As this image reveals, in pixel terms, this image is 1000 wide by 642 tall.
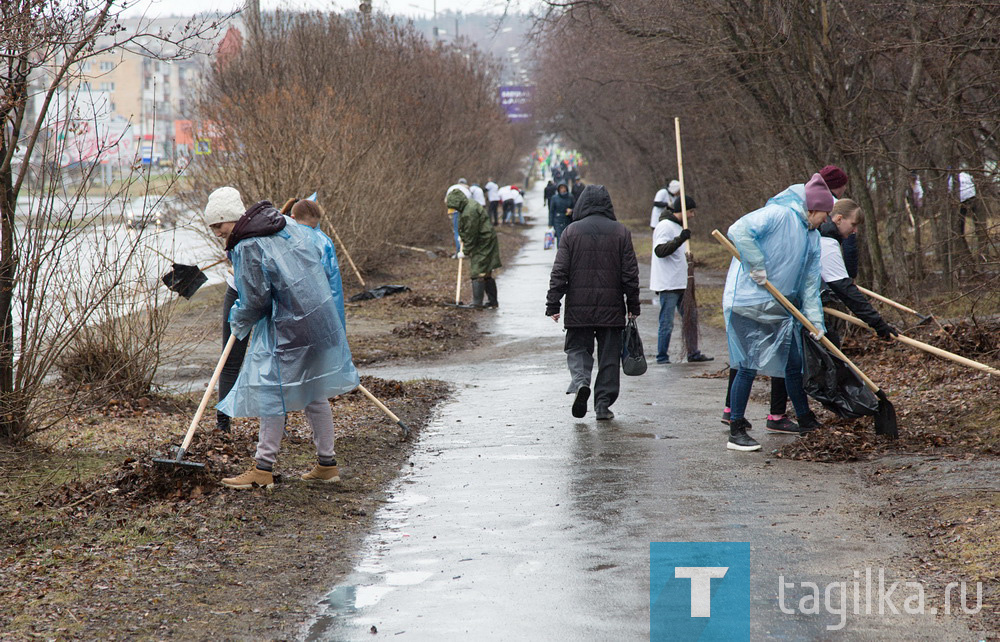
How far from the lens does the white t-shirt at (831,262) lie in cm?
782

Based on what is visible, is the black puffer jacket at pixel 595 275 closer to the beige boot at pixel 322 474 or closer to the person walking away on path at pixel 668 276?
the beige boot at pixel 322 474

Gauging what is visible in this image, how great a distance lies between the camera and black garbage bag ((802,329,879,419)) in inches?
284

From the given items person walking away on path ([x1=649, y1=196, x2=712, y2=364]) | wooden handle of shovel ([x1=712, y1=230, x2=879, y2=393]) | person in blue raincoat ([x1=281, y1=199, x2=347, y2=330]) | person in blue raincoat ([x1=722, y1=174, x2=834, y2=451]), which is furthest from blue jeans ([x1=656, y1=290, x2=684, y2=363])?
person in blue raincoat ([x1=281, y1=199, x2=347, y2=330])

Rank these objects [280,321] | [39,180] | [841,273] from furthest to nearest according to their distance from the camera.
Answer: [841,273]
[39,180]
[280,321]

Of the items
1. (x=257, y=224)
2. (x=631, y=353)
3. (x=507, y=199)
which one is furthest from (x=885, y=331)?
(x=507, y=199)

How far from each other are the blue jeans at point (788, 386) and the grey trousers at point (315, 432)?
2.69 metres

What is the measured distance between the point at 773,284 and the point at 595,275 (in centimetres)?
151

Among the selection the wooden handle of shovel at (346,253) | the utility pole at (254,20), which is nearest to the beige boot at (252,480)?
the wooden handle of shovel at (346,253)

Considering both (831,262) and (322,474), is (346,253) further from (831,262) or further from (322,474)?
(322,474)

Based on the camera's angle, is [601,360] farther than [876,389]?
Yes

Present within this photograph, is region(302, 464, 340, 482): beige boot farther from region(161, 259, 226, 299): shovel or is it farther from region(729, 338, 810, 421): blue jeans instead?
region(729, 338, 810, 421): blue jeans

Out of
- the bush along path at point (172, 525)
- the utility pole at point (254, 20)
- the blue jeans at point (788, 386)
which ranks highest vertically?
the utility pole at point (254, 20)

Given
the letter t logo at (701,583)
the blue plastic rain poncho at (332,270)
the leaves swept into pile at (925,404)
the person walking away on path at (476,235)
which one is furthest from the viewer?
the person walking away on path at (476,235)

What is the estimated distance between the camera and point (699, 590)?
4641mm
